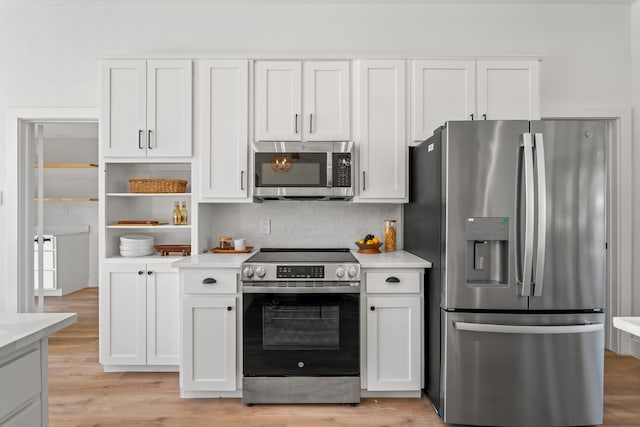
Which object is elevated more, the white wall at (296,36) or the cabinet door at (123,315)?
the white wall at (296,36)

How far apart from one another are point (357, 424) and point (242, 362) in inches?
32.7

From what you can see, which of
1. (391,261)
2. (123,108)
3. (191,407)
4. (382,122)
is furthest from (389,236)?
(123,108)

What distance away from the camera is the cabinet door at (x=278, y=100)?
2982mm

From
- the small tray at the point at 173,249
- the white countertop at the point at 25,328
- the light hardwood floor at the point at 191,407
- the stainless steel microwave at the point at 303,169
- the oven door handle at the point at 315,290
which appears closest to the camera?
the white countertop at the point at 25,328

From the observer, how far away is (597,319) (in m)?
2.21

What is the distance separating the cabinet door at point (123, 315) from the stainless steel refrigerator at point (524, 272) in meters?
2.21

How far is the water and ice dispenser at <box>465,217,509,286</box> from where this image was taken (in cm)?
219

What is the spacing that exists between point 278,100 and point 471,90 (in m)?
1.50

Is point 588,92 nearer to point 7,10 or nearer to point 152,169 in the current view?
point 152,169

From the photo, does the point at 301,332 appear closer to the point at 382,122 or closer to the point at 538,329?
the point at 538,329

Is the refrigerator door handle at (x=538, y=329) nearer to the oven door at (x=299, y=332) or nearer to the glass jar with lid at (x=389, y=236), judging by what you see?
the oven door at (x=299, y=332)

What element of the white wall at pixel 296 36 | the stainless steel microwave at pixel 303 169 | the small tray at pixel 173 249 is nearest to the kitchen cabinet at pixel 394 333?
the stainless steel microwave at pixel 303 169

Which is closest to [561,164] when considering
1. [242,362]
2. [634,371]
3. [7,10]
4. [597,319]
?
[597,319]

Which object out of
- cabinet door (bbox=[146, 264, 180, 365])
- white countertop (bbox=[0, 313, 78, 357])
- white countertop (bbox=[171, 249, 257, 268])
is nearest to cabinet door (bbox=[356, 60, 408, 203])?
white countertop (bbox=[171, 249, 257, 268])
